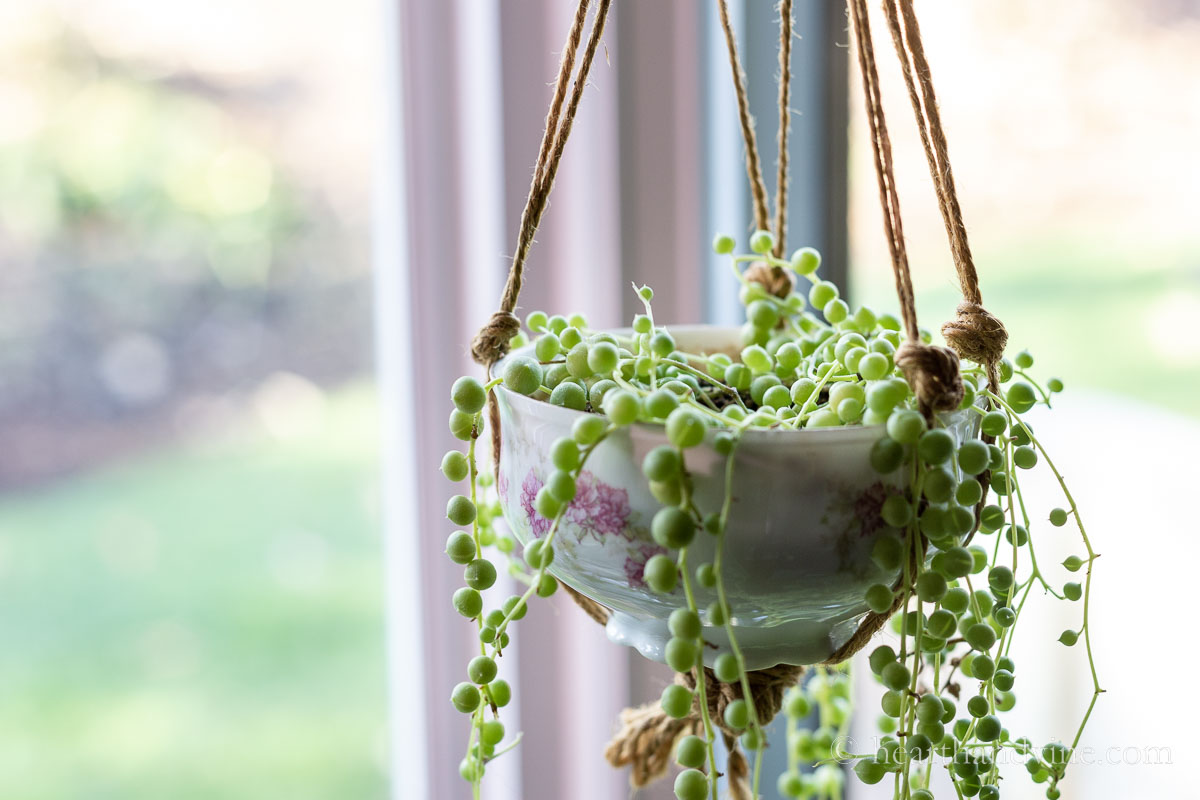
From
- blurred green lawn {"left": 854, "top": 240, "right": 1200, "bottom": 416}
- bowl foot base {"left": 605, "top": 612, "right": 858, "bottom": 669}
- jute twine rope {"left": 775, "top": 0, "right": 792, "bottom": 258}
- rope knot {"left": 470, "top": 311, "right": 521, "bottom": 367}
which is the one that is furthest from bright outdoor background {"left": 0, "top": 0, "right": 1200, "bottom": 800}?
rope knot {"left": 470, "top": 311, "right": 521, "bottom": 367}

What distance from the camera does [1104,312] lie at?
0.71 metres

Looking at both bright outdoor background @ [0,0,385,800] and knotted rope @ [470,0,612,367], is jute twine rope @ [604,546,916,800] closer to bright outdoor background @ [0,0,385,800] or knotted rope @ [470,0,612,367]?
→ knotted rope @ [470,0,612,367]

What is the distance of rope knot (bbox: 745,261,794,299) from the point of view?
595mm

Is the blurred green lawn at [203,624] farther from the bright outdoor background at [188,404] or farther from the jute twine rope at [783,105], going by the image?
the jute twine rope at [783,105]

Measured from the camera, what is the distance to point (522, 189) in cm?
85

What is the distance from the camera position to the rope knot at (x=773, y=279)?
595mm

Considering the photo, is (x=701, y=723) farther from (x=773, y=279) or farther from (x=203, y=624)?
(x=203, y=624)

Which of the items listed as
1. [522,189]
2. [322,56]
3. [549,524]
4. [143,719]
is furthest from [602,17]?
[143,719]

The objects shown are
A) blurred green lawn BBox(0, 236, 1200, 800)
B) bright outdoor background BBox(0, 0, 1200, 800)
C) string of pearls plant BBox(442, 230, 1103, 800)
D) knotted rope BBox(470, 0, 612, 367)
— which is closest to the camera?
string of pearls plant BBox(442, 230, 1103, 800)

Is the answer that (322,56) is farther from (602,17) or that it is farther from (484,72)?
(602,17)

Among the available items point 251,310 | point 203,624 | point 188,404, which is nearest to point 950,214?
point 251,310

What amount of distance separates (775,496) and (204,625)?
116 centimetres

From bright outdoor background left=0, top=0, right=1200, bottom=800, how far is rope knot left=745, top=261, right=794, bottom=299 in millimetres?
270

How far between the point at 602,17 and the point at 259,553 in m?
1.08
